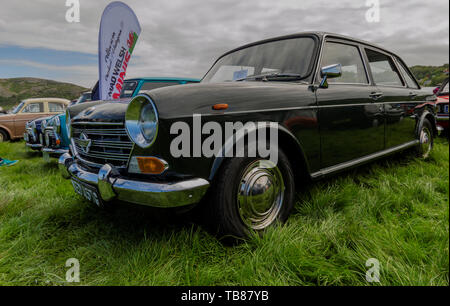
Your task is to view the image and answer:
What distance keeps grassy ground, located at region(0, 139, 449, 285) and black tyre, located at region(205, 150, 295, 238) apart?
0.45 ft

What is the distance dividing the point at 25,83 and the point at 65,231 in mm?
132030

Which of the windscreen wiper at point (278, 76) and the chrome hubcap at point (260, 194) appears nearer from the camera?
the chrome hubcap at point (260, 194)

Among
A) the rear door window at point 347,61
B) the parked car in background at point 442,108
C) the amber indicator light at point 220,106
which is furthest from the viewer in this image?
the parked car in background at point 442,108

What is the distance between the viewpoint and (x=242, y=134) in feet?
5.62

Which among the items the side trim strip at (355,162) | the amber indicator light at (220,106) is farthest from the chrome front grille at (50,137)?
the side trim strip at (355,162)

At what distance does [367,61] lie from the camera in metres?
3.05

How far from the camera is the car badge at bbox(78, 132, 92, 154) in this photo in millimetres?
2113

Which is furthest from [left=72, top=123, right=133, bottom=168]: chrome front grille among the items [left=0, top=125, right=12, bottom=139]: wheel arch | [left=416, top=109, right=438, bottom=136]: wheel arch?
[left=0, top=125, right=12, bottom=139]: wheel arch

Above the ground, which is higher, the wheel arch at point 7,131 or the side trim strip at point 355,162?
the wheel arch at point 7,131

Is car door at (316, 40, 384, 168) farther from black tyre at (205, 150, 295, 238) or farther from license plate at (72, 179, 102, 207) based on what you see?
license plate at (72, 179, 102, 207)

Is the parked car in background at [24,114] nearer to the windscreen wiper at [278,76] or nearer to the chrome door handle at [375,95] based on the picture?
the windscreen wiper at [278,76]

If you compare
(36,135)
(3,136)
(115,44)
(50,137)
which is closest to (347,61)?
(115,44)

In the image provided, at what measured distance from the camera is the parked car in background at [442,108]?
5.89 metres

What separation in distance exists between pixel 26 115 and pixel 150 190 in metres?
9.25
